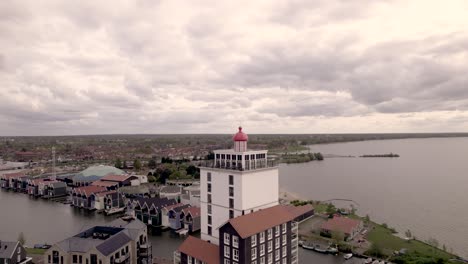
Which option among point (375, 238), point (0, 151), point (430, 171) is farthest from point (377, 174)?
point (0, 151)

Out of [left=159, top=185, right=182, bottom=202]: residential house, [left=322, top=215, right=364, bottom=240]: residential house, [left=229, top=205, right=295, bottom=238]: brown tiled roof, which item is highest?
[left=229, top=205, right=295, bottom=238]: brown tiled roof

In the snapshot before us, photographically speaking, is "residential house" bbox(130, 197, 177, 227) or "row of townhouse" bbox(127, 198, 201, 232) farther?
"residential house" bbox(130, 197, 177, 227)

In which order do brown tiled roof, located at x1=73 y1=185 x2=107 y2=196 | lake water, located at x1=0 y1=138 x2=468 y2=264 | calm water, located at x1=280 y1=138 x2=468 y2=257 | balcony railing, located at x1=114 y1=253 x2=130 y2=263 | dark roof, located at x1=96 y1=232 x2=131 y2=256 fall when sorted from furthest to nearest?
brown tiled roof, located at x1=73 y1=185 x2=107 y2=196
calm water, located at x1=280 y1=138 x2=468 y2=257
lake water, located at x1=0 y1=138 x2=468 y2=264
balcony railing, located at x1=114 y1=253 x2=130 y2=263
dark roof, located at x1=96 y1=232 x2=131 y2=256

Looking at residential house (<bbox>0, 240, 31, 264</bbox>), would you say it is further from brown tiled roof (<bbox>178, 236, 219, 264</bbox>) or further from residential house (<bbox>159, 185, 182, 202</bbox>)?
residential house (<bbox>159, 185, 182, 202</bbox>)

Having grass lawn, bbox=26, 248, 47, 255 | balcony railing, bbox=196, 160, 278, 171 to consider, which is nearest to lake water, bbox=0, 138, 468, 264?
grass lawn, bbox=26, 248, 47, 255

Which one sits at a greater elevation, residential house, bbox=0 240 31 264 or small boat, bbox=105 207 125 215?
residential house, bbox=0 240 31 264

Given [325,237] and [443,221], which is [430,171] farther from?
[325,237]

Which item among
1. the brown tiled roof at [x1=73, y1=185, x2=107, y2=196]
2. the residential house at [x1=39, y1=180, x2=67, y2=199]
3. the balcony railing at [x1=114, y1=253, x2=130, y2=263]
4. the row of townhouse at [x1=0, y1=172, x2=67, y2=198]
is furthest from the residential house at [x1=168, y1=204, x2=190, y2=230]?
the row of townhouse at [x1=0, y1=172, x2=67, y2=198]

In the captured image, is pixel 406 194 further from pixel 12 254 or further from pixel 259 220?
pixel 12 254

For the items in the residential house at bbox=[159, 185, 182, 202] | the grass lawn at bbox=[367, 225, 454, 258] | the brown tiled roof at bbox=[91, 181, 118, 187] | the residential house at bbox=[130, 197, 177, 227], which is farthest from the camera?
the brown tiled roof at bbox=[91, 181, 118, 187]
